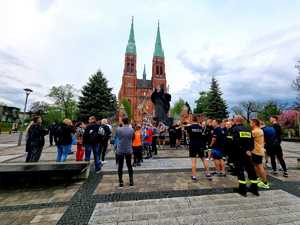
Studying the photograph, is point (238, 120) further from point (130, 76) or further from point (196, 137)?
point (130, 76)

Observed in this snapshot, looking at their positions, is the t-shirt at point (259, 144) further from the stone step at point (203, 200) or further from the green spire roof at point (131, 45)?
the green spire roof at point (131, 45)

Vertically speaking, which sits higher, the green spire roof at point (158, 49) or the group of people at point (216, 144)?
the green spire roof at point (158, 49)

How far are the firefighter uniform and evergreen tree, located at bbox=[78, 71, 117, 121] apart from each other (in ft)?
99.0

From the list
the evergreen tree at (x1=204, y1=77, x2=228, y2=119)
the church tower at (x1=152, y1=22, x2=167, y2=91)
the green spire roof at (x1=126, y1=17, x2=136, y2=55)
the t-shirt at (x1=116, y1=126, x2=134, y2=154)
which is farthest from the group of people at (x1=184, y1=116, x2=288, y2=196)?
the green spire roof at (x1=126, y1=17, x2=136, y2=55)

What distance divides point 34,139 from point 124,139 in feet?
11.7

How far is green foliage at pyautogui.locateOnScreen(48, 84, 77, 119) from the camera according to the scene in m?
49.8

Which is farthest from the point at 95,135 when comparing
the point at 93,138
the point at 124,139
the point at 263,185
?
the point at 263,185

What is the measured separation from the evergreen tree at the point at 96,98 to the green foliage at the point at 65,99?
17914mm

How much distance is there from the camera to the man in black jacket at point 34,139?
20.2ft

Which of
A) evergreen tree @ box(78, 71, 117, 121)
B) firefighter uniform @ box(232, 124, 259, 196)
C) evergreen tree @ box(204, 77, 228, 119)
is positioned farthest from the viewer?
evergreen tree @ box(204, 77, 228, 119)

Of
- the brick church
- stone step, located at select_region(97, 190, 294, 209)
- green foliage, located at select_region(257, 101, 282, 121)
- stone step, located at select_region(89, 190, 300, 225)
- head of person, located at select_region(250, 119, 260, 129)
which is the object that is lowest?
stone step, located at select_region(89, 190, 300, 225)

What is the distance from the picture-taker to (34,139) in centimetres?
616

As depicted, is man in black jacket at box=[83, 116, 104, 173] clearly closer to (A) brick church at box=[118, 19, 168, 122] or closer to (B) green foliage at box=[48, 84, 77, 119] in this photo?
(B) green foliage at box=[48, 84, 77, 119]

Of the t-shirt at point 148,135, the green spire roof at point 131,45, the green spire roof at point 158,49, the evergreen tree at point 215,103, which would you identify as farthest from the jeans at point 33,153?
the green spire roof at point 158,49
